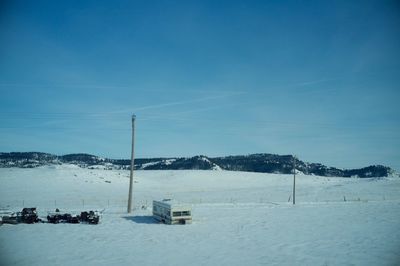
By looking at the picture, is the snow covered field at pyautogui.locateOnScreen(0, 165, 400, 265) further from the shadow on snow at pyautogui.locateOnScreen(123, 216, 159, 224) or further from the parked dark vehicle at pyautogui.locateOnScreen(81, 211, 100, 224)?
the parked dark vehicle at pyautogui.locateOnScreen(81, 211, 100, 224)

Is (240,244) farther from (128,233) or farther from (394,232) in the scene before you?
(394,232)

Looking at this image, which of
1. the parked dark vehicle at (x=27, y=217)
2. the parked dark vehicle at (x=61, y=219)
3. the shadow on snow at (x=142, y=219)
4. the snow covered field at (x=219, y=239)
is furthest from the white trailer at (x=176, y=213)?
the parked dark vehicle at (x=27, y=217)

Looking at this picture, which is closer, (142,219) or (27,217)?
(27,217)

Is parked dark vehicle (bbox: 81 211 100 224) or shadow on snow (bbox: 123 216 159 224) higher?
parked dark vehicle (bbox: 81 211 100 224)

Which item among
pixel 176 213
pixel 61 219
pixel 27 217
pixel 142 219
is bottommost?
pixel 142 219

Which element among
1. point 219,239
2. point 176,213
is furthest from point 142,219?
point 219,239

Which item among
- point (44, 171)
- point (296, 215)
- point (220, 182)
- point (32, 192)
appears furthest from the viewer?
point (220, 182)

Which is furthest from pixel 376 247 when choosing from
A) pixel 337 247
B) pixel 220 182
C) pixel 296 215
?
pixel 220 182

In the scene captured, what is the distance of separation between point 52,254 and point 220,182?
69039 mm

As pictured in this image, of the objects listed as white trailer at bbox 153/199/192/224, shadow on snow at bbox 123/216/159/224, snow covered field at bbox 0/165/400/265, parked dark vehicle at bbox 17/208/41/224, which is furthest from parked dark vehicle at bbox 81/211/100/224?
white trailer at bbox 153/199/192/224

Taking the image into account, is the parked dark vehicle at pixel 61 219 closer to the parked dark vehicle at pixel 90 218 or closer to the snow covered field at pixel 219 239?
the parked dark vehicle at pixel 90 218

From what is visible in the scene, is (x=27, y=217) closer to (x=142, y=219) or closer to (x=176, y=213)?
(x=142, y=219)

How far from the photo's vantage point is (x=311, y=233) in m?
21.8

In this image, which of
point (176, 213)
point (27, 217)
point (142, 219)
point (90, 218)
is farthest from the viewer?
point (142, 219)
